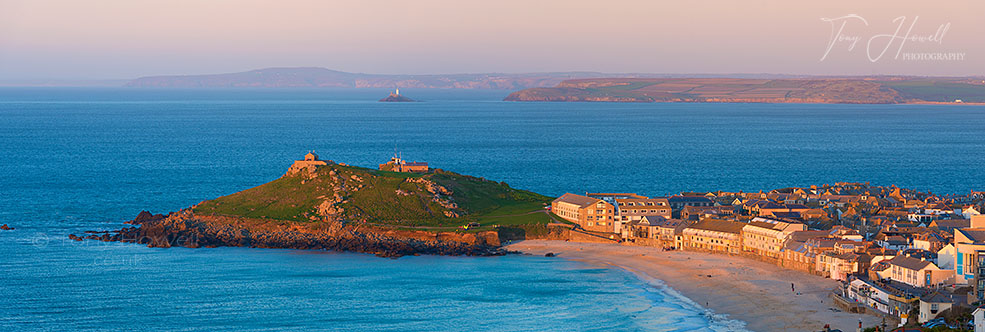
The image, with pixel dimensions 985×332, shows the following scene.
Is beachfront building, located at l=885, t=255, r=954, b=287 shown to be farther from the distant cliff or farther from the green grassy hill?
the green grassy hill

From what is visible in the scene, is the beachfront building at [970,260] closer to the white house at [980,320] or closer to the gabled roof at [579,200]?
the white house at [980,320]

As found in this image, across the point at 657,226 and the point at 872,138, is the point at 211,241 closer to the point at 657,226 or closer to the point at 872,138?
the point at 657,226

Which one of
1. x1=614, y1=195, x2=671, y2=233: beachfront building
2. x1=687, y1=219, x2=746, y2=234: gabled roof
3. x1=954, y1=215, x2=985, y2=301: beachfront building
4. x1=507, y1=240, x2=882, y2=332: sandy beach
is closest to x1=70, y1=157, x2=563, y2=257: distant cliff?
x1=614, y1=195, x2=671, y2=233: beachfront building

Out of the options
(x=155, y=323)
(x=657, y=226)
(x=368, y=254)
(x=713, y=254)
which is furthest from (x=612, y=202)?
(x=155, y=323)

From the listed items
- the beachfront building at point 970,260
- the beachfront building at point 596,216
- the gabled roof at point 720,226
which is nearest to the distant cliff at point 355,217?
the beachfront building at point 596,216

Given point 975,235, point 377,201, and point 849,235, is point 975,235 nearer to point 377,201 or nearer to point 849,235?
point 849,235

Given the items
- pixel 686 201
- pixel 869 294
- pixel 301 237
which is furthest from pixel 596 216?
pixel 869 294
